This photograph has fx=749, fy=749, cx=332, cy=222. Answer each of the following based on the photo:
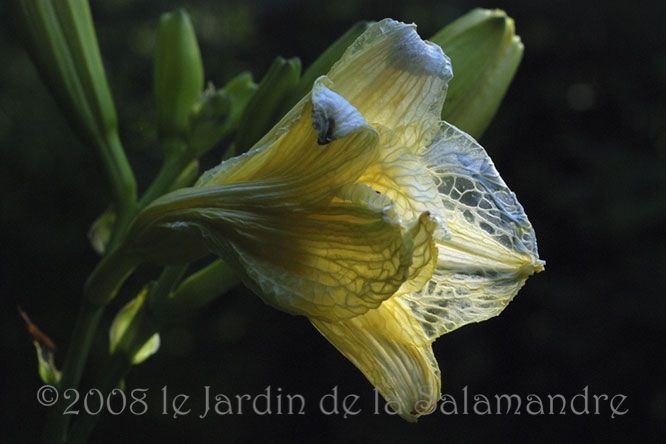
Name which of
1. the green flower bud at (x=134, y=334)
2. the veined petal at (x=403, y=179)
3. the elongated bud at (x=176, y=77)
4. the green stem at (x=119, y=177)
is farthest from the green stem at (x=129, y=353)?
the veined petal at (x=403, y=179)

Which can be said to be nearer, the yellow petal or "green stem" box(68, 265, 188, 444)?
the yellow petal

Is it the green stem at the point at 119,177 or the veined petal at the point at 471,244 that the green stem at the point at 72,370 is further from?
the veined petal at the point at 471,244

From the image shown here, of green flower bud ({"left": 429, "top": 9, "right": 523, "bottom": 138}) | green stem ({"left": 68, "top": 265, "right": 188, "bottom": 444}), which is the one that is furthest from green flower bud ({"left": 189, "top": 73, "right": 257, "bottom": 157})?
green flower bud ({"left": 429, "top": 9, "right": 523, "bottom": 138})

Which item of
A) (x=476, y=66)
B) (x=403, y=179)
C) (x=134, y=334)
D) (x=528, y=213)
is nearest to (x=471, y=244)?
(x=403, y=179)

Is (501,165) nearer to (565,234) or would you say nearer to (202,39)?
(565,234)

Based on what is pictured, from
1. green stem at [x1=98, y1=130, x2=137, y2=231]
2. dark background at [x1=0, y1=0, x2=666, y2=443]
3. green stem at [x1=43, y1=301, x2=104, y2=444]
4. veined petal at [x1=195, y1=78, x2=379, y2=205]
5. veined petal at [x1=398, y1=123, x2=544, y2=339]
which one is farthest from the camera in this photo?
dark background at [x1=0, y1=0, x2=666, y2=443]

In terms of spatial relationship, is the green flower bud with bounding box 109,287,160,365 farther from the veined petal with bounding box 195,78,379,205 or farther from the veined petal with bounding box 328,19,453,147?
the veined petal with bounding box 328,19,453,147

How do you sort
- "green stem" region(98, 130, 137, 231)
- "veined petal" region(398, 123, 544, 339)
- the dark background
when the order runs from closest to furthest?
"veined petal" region(398, 123, 544, 339) < "green stem" region(98, 130, 137, 231) < the dark background

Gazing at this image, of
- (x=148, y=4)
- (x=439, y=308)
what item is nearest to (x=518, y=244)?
(x=439, y=308)

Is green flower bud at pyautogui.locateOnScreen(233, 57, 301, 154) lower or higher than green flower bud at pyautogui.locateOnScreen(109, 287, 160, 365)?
higher
